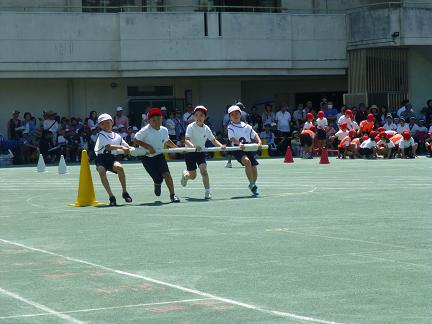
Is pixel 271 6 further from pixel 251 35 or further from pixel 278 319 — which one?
pixel 278 319

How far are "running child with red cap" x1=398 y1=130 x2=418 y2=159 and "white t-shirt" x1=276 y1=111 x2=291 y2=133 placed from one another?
606 cm

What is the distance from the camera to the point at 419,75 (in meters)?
43.3

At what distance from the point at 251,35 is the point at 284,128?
404cm

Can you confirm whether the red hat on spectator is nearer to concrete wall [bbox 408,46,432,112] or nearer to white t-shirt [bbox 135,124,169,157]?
concrete wall [bbox 408,46,432,112]

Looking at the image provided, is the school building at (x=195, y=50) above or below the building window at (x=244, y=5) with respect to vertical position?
below

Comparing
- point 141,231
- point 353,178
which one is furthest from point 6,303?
point 353,178

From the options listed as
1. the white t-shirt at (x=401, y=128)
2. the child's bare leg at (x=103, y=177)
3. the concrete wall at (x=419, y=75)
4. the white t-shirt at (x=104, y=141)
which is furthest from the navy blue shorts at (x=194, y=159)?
the concrete wall at (x=419, y=75)

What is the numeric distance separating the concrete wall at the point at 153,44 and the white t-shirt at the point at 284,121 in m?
2.44

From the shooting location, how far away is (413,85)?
→ 4309cm

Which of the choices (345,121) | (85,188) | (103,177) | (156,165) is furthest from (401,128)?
(85,188)

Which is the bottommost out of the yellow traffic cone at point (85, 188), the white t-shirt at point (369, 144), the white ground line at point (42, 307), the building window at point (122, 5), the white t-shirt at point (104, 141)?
the white ground line at point (42, 307)

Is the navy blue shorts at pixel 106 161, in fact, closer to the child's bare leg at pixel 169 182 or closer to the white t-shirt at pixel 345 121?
the child's bare leg at pixel 169 182

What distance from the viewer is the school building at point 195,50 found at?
4081cm

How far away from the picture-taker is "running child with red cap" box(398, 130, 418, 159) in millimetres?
35938
